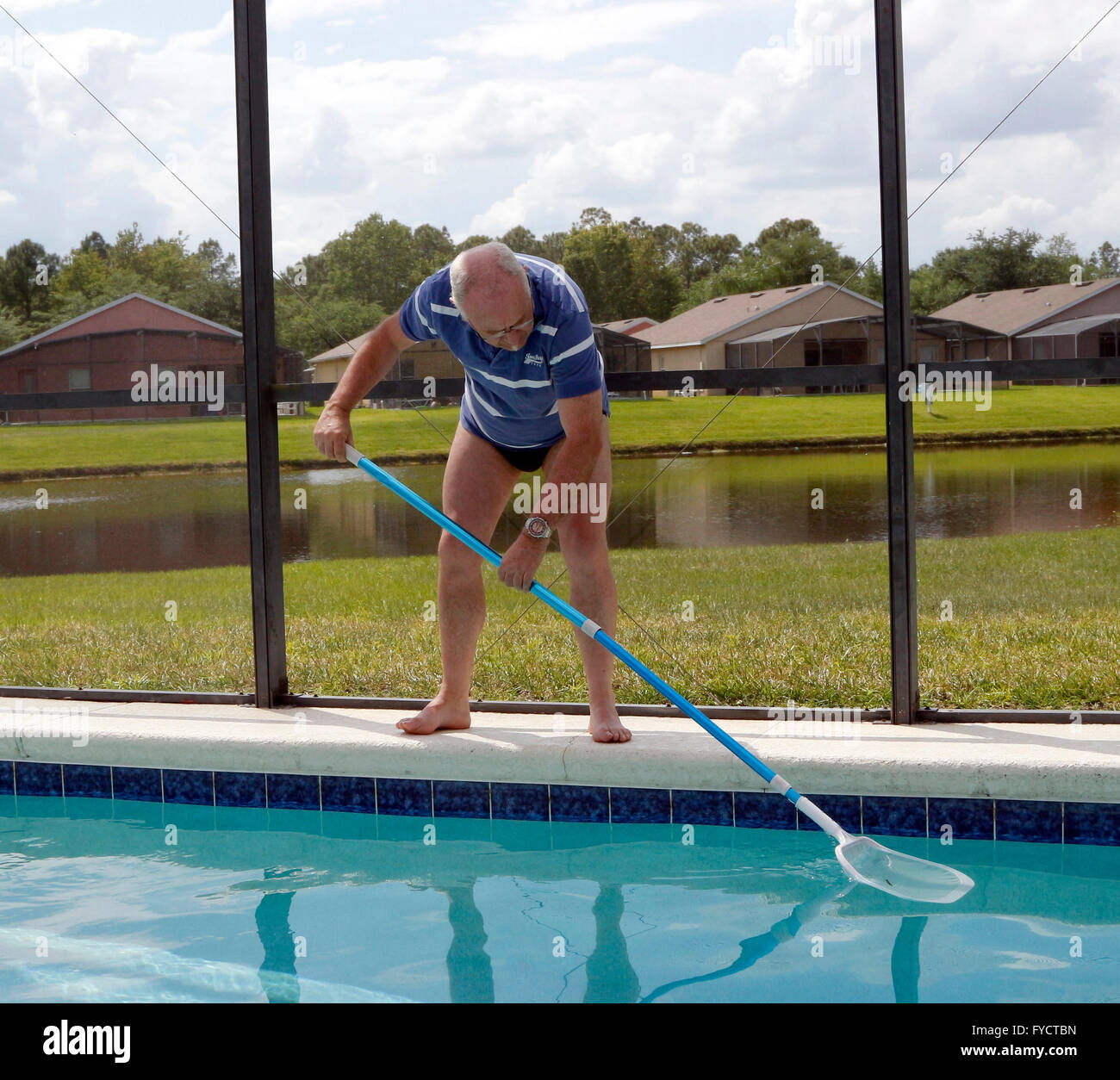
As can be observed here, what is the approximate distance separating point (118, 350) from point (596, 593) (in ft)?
16.4

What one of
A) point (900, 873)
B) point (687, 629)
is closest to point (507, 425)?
point (900, 873)

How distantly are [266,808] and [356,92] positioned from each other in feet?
18.7

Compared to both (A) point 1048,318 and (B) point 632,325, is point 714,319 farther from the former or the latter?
(A) point 1048,318

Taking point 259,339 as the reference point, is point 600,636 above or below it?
below

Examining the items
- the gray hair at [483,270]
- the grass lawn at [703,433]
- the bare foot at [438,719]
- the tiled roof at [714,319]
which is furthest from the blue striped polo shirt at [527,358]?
the grass lawn at [703,433]

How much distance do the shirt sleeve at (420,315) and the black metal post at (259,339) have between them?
19.7 inches

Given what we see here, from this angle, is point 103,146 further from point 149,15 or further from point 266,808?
point 266,808

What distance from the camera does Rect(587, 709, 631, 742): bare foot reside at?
2.68 metres

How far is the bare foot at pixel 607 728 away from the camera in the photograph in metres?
2.68

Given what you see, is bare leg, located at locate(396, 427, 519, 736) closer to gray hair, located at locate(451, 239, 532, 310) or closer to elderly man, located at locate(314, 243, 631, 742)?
elderly man, located at locate(314, 243, 631, 742)

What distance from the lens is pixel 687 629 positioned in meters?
5.78

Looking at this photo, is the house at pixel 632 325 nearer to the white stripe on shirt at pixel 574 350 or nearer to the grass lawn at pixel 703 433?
the white stripe on shirt at pixel 574 350
